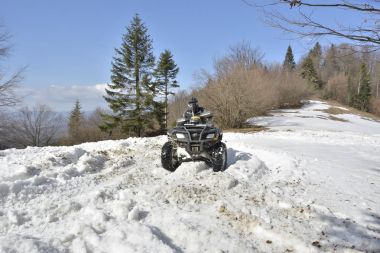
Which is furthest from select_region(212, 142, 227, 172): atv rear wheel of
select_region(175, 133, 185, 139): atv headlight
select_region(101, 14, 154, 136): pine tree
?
select_region(101, 14, 154, 136): pine tree

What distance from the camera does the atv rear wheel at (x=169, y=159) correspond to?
7.51 meters

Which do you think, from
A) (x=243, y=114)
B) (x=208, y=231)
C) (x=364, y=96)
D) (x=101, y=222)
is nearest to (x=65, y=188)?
(x=101, y=222)

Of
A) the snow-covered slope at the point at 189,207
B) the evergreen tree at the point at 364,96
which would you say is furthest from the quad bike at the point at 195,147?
the evergreen tree at the point at 364,96

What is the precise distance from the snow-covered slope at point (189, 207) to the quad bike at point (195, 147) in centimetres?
23

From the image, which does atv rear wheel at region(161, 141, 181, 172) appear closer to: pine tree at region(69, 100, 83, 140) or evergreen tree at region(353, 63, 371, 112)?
pine tree at region(69, 100, 83, 140)

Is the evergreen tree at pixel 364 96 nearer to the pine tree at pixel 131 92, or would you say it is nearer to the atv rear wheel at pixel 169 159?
the pine tree at pixel 131 92

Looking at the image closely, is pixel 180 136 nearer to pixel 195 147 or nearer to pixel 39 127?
pixel 195 147

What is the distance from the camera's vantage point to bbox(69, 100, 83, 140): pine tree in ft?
137

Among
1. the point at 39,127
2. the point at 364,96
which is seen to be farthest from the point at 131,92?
the point at 364,96

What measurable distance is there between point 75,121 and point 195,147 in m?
45.7

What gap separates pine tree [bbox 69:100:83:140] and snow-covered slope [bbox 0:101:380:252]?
35.3 metres

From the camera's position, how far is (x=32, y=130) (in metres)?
39.5

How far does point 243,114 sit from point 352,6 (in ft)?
69.1

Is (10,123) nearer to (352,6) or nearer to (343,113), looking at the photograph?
(352,6)
